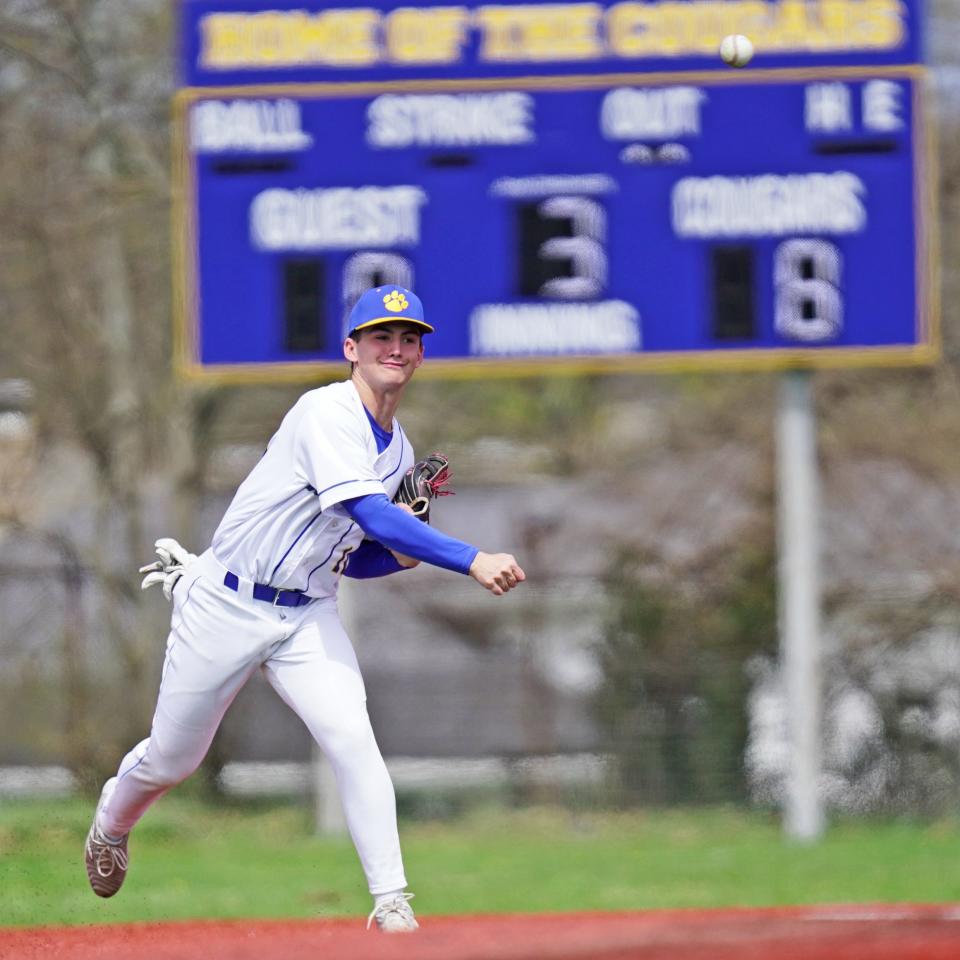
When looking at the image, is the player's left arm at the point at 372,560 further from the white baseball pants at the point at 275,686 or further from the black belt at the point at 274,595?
the black belt at the point at 274,595

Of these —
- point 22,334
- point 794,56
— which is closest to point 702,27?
point 794,56

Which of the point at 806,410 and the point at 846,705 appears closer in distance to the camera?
the point at 806,410

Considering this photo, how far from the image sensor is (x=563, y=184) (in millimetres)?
10383

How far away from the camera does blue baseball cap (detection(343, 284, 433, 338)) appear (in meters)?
5.19

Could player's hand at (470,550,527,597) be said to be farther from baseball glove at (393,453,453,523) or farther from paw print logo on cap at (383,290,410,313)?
paw print logo on cap at (383,290,410,313)

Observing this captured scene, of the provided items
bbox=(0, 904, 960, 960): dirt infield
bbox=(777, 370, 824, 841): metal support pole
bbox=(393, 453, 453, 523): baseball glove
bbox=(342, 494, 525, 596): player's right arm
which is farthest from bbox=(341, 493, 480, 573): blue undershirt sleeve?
bbox=(777, 370, 824, 841): metal support pole

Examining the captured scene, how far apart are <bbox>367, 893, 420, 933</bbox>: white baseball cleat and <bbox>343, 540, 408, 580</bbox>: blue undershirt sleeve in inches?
35.9

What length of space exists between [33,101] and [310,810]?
6.09 m

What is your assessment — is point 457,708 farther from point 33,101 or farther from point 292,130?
point 33,101

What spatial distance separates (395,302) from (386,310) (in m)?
0.04

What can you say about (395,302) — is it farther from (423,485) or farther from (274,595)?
(274,595)

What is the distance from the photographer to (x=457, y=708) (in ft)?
44.0

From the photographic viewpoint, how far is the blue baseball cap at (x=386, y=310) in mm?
5188

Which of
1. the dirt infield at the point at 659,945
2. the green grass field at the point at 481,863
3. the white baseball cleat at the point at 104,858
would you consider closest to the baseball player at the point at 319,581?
the white baseball cleat at the point at 104,858
